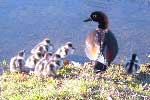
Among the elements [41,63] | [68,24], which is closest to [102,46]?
[41,63]

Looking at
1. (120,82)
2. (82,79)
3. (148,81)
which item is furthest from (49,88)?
(148,81)

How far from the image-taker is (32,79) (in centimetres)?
889

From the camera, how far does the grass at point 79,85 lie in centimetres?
762

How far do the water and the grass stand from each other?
165 centimetres

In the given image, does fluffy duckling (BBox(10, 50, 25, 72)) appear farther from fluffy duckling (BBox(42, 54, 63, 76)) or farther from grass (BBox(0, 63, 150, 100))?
fluffy duckling (BBox(42, 54, 63, 76))

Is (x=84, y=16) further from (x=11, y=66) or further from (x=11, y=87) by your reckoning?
(x=11, y=87)

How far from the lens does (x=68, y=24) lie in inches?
515

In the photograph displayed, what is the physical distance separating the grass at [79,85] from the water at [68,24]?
1.65 metres

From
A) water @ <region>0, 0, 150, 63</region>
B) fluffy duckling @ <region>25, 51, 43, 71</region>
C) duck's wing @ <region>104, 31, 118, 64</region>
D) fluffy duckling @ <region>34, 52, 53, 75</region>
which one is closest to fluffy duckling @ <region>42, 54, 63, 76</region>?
fluffy duckling @ <region>34, 52, 53, 75</region>

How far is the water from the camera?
1197 centimetres

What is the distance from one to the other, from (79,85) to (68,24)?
5.30 m

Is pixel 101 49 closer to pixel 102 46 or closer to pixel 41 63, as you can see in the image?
pixel 102 46

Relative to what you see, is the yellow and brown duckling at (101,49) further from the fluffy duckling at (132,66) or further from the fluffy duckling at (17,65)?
the fluffy duckling at (17,65)

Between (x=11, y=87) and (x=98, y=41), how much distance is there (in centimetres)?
165
